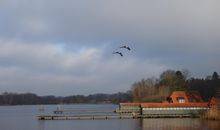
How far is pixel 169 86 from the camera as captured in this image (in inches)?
5187

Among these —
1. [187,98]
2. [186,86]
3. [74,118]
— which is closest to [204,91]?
[186,86]

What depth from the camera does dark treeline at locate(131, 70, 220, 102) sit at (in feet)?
415

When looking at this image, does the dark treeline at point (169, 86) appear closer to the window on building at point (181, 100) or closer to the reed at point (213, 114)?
the window on building at point (181, 100)

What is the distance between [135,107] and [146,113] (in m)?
10.3

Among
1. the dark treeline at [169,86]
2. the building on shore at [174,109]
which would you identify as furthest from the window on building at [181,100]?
the dark treeline at [169,86]

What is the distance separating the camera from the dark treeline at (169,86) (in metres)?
126

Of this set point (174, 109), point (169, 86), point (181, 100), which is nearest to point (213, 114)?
point (174, 109)

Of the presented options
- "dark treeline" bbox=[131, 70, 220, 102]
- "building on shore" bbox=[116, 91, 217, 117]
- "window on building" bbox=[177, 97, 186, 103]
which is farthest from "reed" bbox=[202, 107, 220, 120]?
"dark treeline" bbox=[131, 70, 220, 102]

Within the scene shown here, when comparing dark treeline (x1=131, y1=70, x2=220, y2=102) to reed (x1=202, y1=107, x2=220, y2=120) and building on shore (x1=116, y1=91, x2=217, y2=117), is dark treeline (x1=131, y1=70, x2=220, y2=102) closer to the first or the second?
building on shore (x1=116, y1=91, x2=217, y2=117)

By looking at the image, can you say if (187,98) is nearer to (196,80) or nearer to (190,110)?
(190,110)

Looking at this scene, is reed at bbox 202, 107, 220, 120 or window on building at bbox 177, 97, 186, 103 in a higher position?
window on building at bbox 177, 97, 186, 103

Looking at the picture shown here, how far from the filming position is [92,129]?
69.2 meters

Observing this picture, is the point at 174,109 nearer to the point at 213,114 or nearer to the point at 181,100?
the point at 181,100

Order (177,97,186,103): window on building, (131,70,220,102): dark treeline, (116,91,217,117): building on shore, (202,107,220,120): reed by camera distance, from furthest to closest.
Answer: (131,70,220,102): dark treeline → (177,97,186,103): window on building → (116,91,217,117): building on shore → (202,107,220,120): reed
